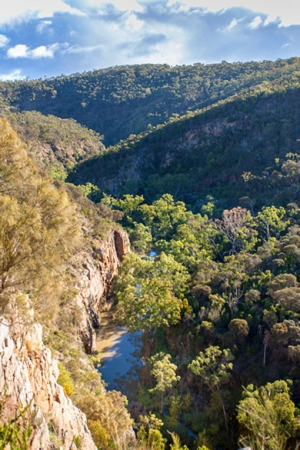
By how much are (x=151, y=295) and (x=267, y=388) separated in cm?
976

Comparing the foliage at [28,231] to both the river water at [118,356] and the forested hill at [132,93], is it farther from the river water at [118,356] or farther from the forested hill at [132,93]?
the forested hill at [132,93]

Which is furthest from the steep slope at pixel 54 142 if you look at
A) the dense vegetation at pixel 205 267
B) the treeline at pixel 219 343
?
the treeline at pixel 219 343

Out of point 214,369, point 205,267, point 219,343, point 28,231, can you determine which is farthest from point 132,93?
point 28,231

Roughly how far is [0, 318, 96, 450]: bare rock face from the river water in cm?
931

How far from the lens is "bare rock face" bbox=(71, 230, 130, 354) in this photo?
22.1m

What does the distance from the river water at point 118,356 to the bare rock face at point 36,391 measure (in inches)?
366

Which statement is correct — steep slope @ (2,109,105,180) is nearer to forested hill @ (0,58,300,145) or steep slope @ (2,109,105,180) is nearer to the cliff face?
forested hill @ (0,58,300,145)

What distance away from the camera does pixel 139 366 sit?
21.8 metres

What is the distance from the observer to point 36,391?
32.7 feet

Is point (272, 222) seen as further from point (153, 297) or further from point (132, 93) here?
point (132, 93)

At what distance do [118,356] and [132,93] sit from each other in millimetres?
86841

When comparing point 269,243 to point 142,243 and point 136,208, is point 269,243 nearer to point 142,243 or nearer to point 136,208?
point 142,243

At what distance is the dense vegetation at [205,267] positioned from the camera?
15164mm

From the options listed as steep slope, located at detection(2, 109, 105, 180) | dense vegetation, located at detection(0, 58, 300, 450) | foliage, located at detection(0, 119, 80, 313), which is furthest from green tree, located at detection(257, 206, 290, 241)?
steep slope, located at detection(2, 109, 105, 180)
